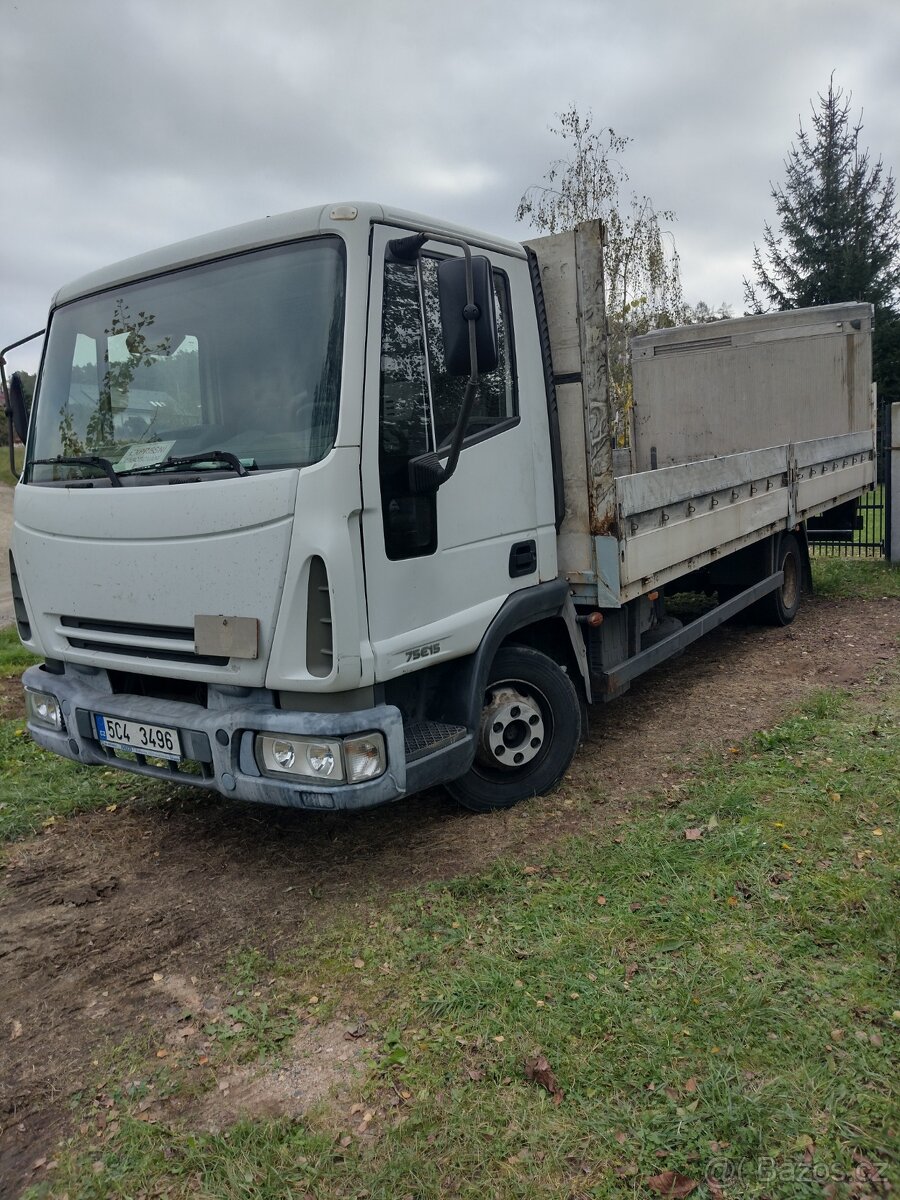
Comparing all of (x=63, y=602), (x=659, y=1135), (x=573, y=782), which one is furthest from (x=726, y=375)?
(x=659, y=1135)

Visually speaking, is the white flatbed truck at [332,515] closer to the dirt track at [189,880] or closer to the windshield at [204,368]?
the windshield at [204,368]

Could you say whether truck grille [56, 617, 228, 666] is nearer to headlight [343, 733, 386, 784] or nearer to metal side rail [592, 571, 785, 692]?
headlight [343, 733, 386, 784]

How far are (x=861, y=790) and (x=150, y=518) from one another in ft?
10.8

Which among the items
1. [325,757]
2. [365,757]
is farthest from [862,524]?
[325,757]

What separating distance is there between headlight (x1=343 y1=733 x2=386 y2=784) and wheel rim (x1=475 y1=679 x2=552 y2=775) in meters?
0.84

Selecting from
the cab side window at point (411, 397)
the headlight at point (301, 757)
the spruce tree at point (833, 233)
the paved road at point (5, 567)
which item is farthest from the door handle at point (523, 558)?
the spruce tree at point (833, 233)

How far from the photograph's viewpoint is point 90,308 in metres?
3.96

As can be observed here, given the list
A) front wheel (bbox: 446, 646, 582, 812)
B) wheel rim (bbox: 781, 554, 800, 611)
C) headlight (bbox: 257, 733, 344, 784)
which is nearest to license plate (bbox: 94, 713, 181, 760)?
headlight (bbox: 257, 733, 344, 784)

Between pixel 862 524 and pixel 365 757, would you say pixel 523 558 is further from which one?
pixel 862 524

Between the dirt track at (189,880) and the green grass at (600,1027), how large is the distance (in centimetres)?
17

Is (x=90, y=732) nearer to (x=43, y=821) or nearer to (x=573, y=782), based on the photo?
(x=43, y=821)

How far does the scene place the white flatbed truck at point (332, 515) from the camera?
128 inches

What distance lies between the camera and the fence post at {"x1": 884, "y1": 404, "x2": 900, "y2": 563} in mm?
10289

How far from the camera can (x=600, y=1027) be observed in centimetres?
267
